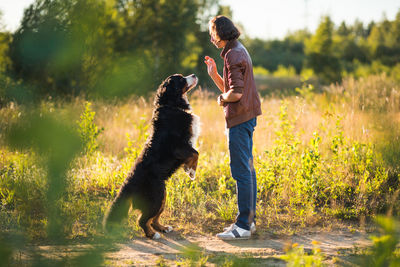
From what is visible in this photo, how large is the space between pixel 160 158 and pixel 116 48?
1218 cm

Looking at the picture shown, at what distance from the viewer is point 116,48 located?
1480cm

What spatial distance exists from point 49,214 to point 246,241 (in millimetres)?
2492

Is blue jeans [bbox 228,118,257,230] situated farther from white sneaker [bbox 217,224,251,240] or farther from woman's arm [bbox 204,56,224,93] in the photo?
woman's arm [bbox 204,56,224,93]

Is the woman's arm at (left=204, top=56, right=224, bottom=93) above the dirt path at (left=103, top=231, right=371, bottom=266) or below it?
above

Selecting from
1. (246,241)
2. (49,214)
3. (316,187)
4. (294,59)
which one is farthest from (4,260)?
(294,59)

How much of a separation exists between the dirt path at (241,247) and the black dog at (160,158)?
23 cm

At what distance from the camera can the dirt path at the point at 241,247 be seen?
3.16 meters

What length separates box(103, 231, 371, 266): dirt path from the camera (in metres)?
3.16

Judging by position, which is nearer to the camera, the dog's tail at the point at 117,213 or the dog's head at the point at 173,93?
the dog's tail at the point at 117,213

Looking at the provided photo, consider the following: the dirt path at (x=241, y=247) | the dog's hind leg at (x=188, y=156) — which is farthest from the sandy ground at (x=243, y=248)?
the dog's hind leg at (x=188, y=156)

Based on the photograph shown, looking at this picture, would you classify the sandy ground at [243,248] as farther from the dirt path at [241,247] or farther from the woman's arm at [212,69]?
the woman's arm at [212,69]

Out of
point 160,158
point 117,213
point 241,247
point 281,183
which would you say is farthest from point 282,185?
point 117,213

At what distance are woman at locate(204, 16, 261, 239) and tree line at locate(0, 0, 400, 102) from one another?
45.1 inches

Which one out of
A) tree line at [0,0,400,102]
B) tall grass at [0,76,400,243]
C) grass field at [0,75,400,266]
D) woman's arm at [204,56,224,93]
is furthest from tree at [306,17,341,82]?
woman's arm at [204,56,224,93]
